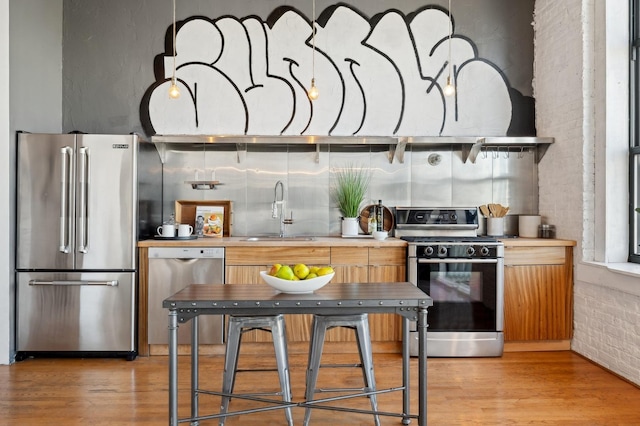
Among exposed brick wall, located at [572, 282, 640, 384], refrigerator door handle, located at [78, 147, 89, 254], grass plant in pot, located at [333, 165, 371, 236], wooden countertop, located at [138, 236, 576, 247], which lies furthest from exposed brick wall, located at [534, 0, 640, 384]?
refrigerator door handle, located at [78, 147, 89, 254]

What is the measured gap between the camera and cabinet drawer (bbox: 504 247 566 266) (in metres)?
3.96

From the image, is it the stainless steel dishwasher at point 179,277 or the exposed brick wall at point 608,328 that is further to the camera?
the stainless steel dishwasher at point 179,277

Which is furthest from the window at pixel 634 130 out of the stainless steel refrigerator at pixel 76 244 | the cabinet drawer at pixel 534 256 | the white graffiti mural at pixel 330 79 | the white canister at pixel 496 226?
the stainless steel refrigerator at pixel 76 244

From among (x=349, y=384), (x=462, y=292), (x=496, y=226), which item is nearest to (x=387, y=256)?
(x=462, y=292)

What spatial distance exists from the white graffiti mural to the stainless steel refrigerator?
970 millimetres

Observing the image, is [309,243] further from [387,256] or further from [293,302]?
[293,302]

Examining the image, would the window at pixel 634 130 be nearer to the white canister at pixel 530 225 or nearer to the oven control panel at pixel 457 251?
the white canister at pixel 530 225

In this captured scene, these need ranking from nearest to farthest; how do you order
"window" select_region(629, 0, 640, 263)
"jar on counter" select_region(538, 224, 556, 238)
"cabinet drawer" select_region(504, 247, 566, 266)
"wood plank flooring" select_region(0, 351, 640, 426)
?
"wood plank flooring" select_region(0, 351, 640, 426)
"window" select_region(629, 0, 640, 263)
"cabinet drawer" select_region(504, 247, 566, 266)
"jar on counter" select_region(538, 224, 556, 238)

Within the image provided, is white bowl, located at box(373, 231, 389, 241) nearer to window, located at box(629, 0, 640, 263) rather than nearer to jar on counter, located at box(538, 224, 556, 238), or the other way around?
jar on counter, located at box(538, 224, 556, 238)

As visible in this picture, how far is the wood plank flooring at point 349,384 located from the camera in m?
2.74

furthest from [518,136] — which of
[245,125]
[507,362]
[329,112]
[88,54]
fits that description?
[88,54]

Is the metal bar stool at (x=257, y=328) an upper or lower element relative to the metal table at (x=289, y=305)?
lower

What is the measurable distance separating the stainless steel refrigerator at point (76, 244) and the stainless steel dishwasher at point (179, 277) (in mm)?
147

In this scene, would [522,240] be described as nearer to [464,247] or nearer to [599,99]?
[464,247]
